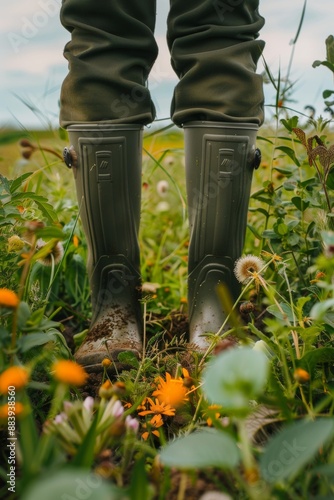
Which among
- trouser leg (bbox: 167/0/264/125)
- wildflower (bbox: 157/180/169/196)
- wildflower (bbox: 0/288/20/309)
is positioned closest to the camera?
wildflower (bbox: 0/288/20/309)

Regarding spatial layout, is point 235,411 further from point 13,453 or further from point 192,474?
point 13,453

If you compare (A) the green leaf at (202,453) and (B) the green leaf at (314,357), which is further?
(B) the green leaf at (314,357)

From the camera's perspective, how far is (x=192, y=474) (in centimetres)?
72

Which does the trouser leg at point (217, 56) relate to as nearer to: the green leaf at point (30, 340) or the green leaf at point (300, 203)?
the green leaf at point (300, 203)

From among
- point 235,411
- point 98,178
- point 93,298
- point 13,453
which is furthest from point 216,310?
point 235,411

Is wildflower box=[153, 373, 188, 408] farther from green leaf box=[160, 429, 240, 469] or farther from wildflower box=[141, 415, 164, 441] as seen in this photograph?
green leaf box=[160, 429, 240, 469]

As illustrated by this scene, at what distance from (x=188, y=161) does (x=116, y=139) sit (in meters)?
0.18

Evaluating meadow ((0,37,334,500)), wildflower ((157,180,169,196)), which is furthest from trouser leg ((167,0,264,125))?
wildflower ((157,180,169,196))

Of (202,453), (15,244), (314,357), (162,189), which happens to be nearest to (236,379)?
(202,453)

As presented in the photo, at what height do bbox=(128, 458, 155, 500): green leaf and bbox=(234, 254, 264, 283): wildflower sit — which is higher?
bbox=(128, 458, 155, 500): green leaf

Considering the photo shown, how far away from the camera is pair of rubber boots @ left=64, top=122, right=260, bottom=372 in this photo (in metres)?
1.42

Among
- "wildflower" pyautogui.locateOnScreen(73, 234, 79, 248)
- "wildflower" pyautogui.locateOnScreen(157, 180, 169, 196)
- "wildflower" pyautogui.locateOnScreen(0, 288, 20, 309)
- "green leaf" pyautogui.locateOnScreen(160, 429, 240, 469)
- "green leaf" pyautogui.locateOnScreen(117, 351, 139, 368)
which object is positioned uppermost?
"wildflower" pyautogui.locateOnScreen(0, 288, 20, 309)

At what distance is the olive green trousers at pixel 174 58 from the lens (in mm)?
1394

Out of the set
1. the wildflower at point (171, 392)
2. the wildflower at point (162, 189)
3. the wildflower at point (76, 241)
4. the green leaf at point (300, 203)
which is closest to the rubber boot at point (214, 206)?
the green leaf at point (300, 203)
